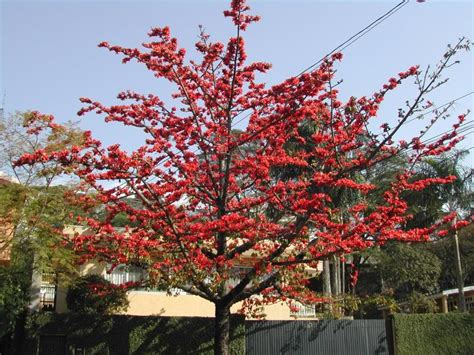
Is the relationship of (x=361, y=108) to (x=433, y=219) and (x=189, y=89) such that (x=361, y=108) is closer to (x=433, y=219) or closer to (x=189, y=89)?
(x=189, y=89)

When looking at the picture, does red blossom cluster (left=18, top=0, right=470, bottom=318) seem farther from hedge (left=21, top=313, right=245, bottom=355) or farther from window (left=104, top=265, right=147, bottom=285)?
window (left=104, top=265, right=147, bottom=285)

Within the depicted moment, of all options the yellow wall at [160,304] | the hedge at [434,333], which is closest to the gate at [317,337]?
the hedge at [434,333]

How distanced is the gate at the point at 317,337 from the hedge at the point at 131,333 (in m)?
0.64

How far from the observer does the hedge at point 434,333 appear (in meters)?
15.7

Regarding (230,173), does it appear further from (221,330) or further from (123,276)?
(123,276)

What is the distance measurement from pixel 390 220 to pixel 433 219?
61.6 feet

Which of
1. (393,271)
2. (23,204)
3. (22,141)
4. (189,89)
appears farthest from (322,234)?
(393,271)

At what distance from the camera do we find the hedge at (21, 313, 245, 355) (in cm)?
1321

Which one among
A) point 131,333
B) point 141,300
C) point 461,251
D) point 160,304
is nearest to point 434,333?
point 160,304

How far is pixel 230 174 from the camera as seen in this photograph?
1105cm

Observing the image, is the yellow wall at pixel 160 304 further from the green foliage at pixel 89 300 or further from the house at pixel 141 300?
the green foliage at pixel 89 300

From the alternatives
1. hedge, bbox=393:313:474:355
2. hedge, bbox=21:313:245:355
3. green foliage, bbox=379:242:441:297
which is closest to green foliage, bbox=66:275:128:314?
hedge, bbox=21:313:245:355

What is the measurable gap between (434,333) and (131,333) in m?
9.53

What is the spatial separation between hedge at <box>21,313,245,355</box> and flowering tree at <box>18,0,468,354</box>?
285 cm
